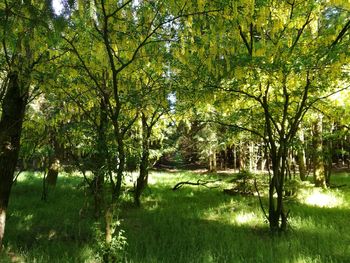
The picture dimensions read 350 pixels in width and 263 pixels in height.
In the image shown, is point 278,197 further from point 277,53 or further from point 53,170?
point 53,170

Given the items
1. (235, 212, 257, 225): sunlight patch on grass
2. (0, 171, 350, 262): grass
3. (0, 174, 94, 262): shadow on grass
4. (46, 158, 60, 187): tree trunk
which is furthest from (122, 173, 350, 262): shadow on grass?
(46, 158, 60, 187): tree trunk

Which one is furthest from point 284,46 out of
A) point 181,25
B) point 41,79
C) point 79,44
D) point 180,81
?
point 41,79

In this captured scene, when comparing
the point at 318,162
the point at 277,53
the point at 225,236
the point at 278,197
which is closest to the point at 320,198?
the point at 318,162

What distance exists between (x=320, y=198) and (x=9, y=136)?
9.67 metres

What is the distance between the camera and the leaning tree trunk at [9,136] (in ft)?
18.4

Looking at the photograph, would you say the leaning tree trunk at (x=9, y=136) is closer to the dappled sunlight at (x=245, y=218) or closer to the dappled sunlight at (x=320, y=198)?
the dappled sunlight at (x=245, y=218)

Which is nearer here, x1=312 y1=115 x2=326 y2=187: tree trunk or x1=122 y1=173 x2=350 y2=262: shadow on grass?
x1=122 y1=173 x2=350 y2=262: shadow on grass

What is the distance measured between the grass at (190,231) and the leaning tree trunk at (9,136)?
1.07 meters

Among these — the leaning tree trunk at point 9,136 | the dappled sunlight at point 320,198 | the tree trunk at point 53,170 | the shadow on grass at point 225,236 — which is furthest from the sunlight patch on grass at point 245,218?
the tree trunk at point 53,170

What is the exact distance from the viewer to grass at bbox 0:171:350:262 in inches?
223

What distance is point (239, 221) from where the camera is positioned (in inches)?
332

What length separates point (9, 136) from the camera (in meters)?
5.63

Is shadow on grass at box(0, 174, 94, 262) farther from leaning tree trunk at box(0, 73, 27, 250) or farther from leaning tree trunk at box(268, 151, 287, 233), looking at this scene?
leaning tree trunk at box(268, 151, 287, 233)

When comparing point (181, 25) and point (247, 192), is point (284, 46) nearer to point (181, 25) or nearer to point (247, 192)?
point (181, 25)
